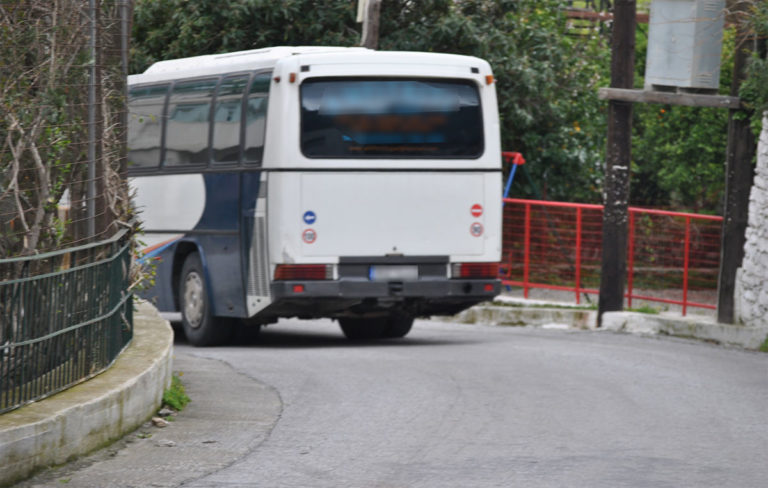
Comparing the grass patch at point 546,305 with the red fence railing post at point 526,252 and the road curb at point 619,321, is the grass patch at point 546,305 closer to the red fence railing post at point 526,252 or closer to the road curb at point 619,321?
the road curb at point 619,321

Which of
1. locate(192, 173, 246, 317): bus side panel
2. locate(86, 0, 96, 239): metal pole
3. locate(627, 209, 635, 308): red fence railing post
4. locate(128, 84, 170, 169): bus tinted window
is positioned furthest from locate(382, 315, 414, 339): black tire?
locate(86, 0, 96, 239): metal pole

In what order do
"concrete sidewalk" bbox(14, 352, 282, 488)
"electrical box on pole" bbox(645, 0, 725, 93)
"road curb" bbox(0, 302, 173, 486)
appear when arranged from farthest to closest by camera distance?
"electrical box on pole" bbox(645, 0, 725, 93)
"concrete sidewalk" bbox(14, 352, 282, 488)
"road curb" bbox(0, 302, 173, 486)

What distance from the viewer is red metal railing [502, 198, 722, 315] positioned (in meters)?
18.7

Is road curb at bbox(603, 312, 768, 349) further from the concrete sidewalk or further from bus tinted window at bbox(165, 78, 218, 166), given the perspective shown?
the concrete sidewalk

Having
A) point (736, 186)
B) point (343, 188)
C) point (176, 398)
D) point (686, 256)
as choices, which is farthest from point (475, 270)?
point (176, 398)

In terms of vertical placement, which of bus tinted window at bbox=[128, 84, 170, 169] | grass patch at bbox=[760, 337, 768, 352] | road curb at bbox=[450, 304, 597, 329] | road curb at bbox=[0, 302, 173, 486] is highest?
bus tinted window at bbox=[128, 84, 170, 169]

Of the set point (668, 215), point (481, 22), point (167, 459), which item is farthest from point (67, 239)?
point (481, 22)

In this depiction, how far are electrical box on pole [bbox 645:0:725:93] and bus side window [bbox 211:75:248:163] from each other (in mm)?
5028

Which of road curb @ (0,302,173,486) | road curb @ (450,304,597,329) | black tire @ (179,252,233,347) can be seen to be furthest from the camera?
road curb @ (450,304,597,329)

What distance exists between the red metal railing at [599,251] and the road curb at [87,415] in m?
10.1

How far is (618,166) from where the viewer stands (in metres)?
18.3

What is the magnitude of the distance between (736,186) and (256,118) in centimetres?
554

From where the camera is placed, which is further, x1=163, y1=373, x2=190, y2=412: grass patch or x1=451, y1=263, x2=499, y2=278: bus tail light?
x1=451, y1=263, x2=499, y2=278: bus tail light

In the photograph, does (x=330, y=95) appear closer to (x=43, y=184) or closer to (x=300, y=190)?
(x=300, y=190)
